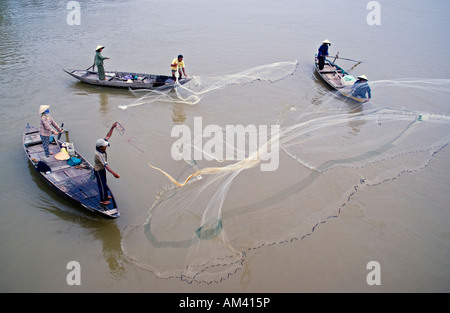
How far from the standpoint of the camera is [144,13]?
61.8 ft

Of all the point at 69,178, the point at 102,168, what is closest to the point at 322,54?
the point at 102,168

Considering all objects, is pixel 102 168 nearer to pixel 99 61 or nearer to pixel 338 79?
pixel 99 61

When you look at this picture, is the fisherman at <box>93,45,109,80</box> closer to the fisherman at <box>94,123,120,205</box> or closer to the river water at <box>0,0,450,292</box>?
the river water at <box>0,0,450,292</box>

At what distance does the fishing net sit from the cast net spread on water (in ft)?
7.35

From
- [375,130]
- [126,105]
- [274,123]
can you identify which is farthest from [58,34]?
[375,130]

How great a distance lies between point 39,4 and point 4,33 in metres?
5.40

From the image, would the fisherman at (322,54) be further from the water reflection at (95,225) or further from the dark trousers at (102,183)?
the water reflection at (95,225)

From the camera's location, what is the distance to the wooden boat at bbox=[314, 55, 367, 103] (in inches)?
396

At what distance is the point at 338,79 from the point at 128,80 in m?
6.98
